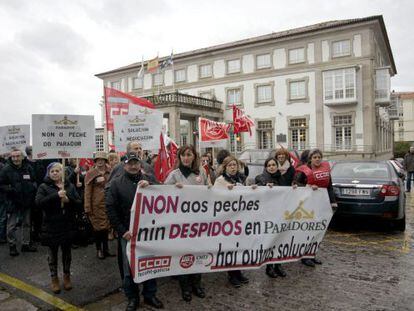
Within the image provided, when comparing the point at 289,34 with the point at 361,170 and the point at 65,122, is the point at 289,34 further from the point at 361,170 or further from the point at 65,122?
the point at 65,122

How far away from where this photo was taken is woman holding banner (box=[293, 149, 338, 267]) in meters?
5.66

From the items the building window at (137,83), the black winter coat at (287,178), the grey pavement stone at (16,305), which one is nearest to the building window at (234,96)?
the building window at (137,83)

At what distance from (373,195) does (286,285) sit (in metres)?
3.38

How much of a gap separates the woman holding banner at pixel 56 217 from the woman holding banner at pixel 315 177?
3.29 meters

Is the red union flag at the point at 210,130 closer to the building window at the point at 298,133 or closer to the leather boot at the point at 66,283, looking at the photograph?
the leather boot at the point at 66,283

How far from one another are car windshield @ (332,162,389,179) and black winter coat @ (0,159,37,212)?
6.18m

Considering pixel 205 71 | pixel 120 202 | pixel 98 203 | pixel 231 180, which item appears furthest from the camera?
pixel 205 71

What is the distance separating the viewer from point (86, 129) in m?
5.73

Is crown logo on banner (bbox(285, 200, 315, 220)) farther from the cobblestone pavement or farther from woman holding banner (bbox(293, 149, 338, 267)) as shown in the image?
the cobblestone pavement

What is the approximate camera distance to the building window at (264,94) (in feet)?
123

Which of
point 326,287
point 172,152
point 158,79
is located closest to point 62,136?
point 172,152

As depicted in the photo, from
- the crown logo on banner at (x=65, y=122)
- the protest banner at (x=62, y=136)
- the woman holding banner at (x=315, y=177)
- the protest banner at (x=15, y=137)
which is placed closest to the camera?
the protest banner at (x=62, y=136)

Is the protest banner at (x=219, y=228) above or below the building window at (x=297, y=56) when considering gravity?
below

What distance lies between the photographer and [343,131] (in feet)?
111
